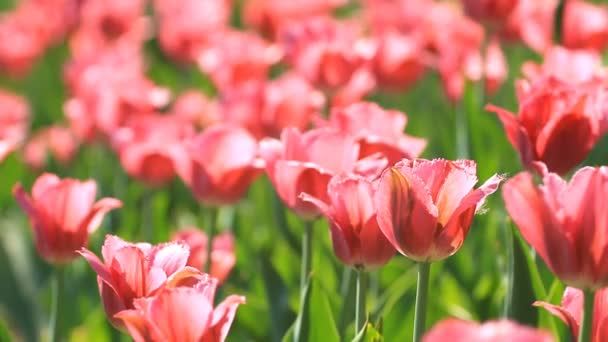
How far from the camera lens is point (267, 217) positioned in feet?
7.13

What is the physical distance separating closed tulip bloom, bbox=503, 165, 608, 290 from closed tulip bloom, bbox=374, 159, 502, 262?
2.4 inches

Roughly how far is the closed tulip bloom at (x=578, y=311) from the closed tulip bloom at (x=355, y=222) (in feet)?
0.60

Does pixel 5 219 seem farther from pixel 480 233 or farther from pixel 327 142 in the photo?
pixel 327 142

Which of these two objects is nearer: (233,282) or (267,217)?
(233,282)

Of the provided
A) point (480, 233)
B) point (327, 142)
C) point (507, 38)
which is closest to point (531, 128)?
point (327, 142)

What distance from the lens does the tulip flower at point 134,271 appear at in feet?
3.36

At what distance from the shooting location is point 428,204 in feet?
3.35

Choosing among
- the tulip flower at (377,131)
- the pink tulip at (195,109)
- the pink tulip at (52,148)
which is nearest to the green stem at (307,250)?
the tulip flower at (377,131)

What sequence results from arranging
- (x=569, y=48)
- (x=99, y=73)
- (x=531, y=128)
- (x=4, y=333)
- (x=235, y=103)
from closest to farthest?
1. (x=531, y=128)
2. (x=4, y=333)
3. (x=235, y=103)
4. (x=569, y=48)
5. (x=99, y=73)

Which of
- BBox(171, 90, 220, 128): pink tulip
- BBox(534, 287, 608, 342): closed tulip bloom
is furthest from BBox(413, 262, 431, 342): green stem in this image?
BBox(171, 90, 220, 128): pink tulip

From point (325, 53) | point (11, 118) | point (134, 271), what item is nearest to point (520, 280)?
point (134, 271)

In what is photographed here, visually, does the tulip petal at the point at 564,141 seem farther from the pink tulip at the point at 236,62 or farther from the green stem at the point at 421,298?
the pink tulip at the point at 236,62

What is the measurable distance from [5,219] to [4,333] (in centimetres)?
110

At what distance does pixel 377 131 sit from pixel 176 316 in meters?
0.58
